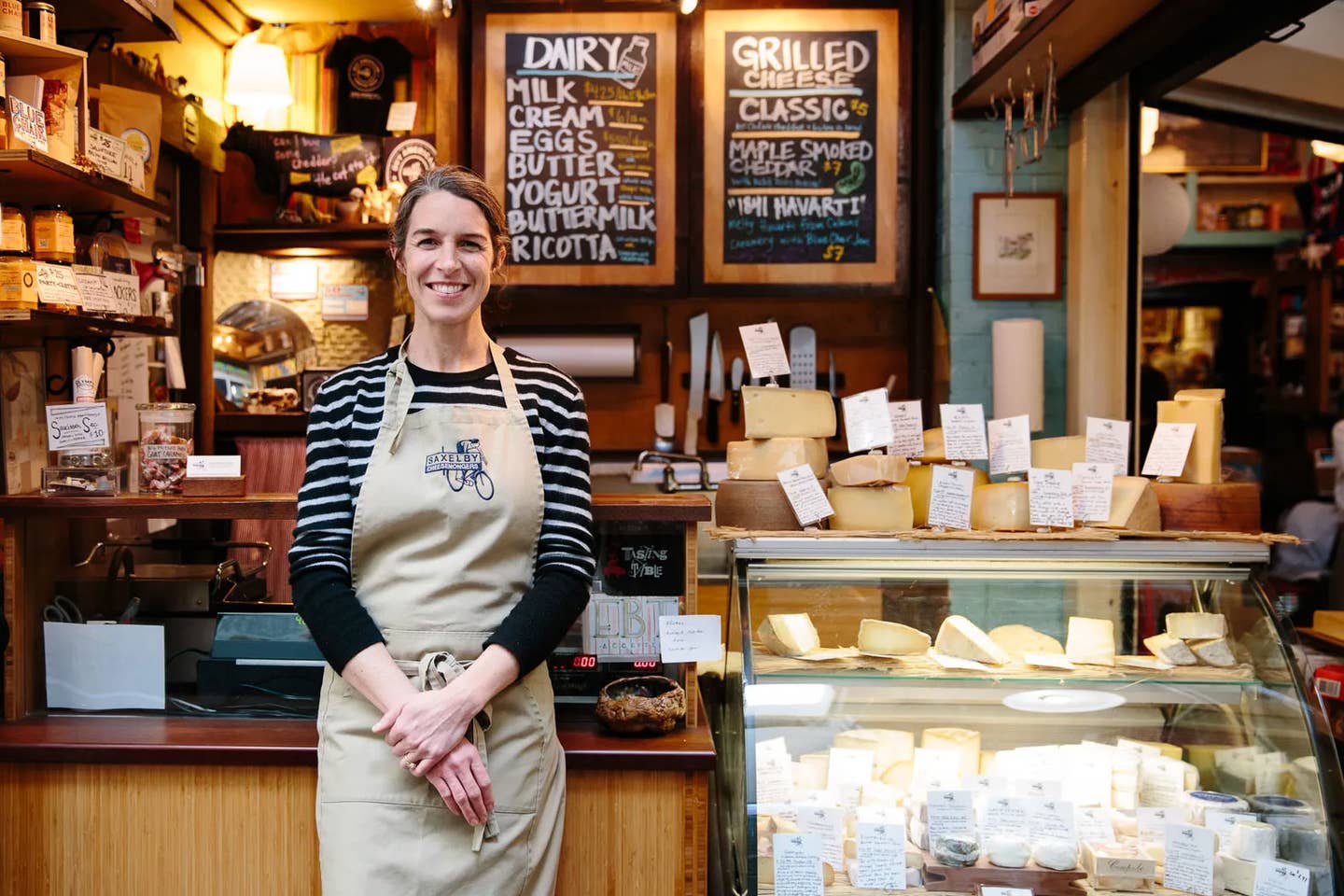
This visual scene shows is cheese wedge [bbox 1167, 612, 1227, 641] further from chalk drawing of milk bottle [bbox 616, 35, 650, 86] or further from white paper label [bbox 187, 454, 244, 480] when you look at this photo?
chalk drawing of milk bottle [bbox 616, 35, 650, 86]

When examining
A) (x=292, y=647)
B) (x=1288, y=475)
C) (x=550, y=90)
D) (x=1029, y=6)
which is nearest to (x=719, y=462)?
(x=550, y=90)

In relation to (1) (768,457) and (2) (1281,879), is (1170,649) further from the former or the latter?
(1) (768,457)

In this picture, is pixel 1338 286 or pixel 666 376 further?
pixel 1338 286

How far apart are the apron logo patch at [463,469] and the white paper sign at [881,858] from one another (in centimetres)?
104

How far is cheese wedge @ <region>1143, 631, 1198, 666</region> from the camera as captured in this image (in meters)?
2.31

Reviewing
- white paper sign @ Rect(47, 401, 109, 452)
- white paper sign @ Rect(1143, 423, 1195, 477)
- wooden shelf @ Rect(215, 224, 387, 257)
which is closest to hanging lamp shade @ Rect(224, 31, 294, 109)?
wooden shelf @ Rect(215, 224, 387, 257)

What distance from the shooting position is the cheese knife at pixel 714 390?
4465 mm

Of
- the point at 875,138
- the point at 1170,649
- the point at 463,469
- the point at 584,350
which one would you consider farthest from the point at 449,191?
the point at 875,138

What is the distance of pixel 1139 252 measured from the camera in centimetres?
388

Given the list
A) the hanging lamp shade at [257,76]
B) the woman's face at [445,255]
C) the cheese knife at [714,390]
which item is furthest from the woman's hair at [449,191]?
the hanging lamp shade at [257,76]

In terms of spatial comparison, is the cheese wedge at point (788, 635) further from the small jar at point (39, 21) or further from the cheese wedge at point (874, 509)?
the small jar at point (39, 21)

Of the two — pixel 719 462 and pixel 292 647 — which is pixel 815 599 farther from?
pixel 719 462

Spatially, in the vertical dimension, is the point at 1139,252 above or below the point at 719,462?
above

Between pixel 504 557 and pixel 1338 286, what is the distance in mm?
6072
